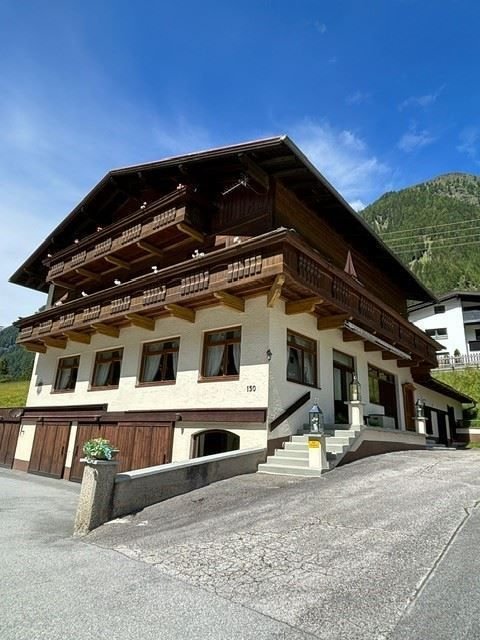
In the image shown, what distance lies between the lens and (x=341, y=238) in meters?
16.2

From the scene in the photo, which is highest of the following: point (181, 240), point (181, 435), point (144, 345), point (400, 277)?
point (400, 277)

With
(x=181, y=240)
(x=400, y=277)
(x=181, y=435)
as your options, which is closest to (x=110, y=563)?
(x=181, y=435)

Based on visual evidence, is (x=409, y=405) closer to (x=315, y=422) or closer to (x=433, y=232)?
(x=315, y=422)

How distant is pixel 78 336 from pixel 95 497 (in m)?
11.5

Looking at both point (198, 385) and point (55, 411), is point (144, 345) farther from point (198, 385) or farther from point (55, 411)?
point (55, 411)

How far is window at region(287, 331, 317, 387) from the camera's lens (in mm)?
12117

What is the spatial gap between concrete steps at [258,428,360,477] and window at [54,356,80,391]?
1132cm

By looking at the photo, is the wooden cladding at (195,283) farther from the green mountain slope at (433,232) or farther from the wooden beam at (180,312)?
the green mountain slope at (433,232)

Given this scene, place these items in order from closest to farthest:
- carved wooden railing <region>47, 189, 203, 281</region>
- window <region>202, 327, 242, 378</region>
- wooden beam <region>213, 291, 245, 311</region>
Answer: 1. wooden beam <region>213, 291, 245, 311</region>
2. window <region>202, 327, 242, 378</region>
3. carved wooden railing <region>47, 189, 203, 281</region>

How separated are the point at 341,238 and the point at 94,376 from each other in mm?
11499

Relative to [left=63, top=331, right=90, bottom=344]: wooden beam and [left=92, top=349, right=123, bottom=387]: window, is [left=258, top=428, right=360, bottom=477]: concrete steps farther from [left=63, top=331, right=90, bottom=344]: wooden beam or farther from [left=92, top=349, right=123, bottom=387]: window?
[left=63, top=331, right=90, bottom=344]: wooden beam

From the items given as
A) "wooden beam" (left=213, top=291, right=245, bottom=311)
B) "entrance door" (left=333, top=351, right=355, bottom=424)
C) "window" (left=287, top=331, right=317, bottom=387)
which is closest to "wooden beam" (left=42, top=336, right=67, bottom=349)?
"wooden beam" (left=213, top=291, right=245, bottom=311)

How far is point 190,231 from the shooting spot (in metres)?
13.7

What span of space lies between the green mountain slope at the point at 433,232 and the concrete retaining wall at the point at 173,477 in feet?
245
